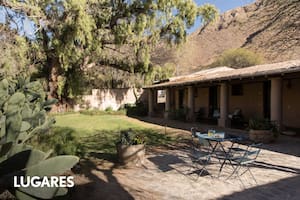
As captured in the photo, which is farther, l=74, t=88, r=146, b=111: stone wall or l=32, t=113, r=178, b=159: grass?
l=74, t=88, r=146, b=111: stone wall

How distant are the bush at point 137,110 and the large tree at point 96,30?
3.06 m

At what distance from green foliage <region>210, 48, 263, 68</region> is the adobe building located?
103 ft

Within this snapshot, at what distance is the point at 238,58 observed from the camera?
5091cm

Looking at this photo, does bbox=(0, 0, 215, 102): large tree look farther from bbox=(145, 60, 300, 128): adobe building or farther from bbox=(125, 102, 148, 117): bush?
bbox=(145, 60, 300, 128): adobe building

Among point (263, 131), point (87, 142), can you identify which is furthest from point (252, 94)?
point (87, 142)

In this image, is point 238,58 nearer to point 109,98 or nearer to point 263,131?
point 109,98

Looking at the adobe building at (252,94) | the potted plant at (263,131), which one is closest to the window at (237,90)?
the adobe building at (252,94)

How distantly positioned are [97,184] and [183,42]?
17.3 metres

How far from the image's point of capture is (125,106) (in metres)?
25.3

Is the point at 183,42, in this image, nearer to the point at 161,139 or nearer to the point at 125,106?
the point at 125,106

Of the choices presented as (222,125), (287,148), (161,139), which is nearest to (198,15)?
(222,125)

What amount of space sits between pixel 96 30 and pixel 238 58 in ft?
122

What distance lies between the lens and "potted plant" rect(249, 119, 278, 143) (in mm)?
9891

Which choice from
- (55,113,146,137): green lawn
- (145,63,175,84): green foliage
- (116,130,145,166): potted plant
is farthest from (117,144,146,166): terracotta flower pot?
(145,63,175,84): green foliage
